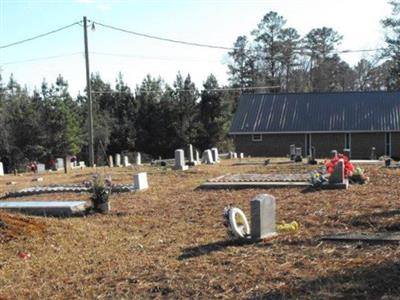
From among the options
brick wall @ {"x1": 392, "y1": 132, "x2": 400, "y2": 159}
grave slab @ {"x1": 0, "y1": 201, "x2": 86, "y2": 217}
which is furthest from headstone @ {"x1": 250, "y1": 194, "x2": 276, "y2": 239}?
brick wall @ {"x1": 392, "y1": 132, "x2": 400, "y2": 159}

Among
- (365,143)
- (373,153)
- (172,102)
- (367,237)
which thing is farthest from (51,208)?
(172,102)

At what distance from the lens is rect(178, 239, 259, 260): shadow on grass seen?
7625 mm

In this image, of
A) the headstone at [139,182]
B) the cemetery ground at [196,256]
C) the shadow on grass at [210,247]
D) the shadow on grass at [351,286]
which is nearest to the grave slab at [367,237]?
the cemetery ground at [196,256]

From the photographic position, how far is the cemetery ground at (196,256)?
586 centimetres

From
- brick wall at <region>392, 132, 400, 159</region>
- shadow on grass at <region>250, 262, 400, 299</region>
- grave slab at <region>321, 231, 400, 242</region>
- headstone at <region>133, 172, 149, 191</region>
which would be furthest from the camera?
brick wall at <region>392, 132, 400, 159</region>

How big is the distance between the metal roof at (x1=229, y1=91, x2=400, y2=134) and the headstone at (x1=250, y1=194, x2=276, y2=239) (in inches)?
1398

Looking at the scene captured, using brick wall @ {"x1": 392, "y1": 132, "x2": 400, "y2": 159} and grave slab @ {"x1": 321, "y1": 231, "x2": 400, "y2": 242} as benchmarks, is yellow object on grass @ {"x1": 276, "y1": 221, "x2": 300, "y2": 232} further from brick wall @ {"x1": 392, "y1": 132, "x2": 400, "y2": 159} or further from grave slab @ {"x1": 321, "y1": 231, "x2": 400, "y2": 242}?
brick wall @ {"x1": 392, "y1": 132, "x2": 400, "y2": 159}

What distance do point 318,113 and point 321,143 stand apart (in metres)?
2.53

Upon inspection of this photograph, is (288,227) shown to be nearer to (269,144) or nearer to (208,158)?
(208,158)

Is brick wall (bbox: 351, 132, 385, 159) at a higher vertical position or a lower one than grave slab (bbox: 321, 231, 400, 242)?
higher

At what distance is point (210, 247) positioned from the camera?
7.99 meters

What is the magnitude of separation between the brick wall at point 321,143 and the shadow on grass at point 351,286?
3628cm

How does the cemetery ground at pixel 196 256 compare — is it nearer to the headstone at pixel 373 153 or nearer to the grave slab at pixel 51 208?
the grave slab at pixel 51 208

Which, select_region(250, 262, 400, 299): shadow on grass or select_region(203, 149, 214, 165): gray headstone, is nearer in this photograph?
select_region(250, 262, 400, 299): shadow on grass
